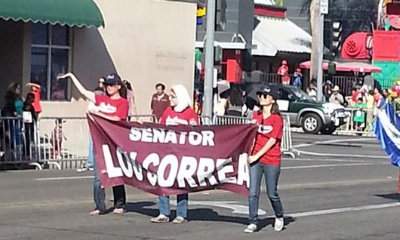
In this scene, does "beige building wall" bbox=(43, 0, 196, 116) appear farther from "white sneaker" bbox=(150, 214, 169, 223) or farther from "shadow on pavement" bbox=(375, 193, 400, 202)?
"white sneaker" bbox=(150, 214, 169, 223)

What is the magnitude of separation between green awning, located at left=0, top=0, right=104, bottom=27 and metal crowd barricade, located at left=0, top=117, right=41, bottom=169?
329cm

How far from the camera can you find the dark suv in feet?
139

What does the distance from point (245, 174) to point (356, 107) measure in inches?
1165

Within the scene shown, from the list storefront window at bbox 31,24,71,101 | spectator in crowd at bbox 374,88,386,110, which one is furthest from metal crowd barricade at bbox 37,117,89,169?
spectator in crowd at bbox 374,88,386,110

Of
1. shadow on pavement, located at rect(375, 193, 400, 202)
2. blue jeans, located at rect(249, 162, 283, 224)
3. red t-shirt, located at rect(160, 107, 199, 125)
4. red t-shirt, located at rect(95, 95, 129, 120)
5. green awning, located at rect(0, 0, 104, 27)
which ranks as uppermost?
green awning, located at rect(0, 0, 104, 27)

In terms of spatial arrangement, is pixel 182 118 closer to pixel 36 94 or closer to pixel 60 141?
pixel 60 141

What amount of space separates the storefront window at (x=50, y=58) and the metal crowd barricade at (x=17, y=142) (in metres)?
5.45

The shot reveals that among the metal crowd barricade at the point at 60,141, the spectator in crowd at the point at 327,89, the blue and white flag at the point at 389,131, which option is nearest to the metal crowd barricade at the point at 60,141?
the metal crowd barricade at the point at 60,141

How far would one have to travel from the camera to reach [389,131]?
1933 centimetres

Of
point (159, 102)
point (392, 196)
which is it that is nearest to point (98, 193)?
point (392, 196)

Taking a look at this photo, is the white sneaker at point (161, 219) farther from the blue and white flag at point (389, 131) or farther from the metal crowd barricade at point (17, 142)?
the metal crowd barricade at point (17, 142)

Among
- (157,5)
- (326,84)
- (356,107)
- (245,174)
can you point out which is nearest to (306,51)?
(326,84)

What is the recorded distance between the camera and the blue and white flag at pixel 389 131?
62.9ft

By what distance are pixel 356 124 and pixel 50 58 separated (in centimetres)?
1808
